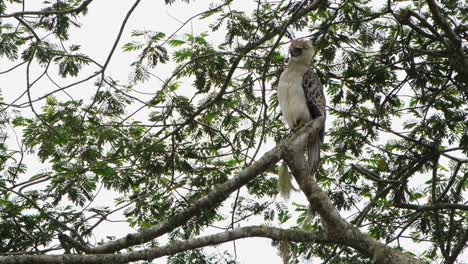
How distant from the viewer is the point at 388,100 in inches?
248

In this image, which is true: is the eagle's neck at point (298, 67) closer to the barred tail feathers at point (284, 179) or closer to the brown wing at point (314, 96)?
the brown wing at point (314, 96)

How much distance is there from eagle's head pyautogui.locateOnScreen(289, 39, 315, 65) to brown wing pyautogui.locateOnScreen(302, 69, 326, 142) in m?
0.18

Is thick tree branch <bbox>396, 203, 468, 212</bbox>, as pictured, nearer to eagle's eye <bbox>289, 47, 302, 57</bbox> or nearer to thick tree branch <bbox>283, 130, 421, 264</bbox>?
thick tree branch <bbox>283, 130, 421, 264</bbox>

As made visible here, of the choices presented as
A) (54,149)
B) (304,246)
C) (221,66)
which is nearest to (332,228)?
(304,246)

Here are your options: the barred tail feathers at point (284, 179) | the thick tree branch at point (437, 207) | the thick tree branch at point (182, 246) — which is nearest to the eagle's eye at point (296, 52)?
the barred tail feathers at point (284, 179)

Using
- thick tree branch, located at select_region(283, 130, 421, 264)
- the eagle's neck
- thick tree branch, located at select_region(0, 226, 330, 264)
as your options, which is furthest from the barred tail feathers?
the eagle's neck

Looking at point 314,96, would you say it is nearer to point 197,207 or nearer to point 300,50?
point 300,50

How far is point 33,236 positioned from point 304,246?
7.81ft

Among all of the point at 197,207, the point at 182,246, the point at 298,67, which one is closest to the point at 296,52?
the point at 298,67

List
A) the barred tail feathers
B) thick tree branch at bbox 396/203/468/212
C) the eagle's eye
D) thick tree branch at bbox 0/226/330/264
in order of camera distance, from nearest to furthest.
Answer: thick tree branch at bbox 0/226/330/264
the barred tail feathers
thick tree branch at bbox 396/203/468/212
the eagle's eye

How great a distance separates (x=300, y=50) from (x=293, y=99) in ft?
1.63

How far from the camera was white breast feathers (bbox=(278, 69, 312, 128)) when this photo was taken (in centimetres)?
588

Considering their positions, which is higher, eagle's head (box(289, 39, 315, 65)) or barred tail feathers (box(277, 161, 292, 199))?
eagle's head (box(289, 39, 315, 65))

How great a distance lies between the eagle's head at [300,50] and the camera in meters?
6.02
